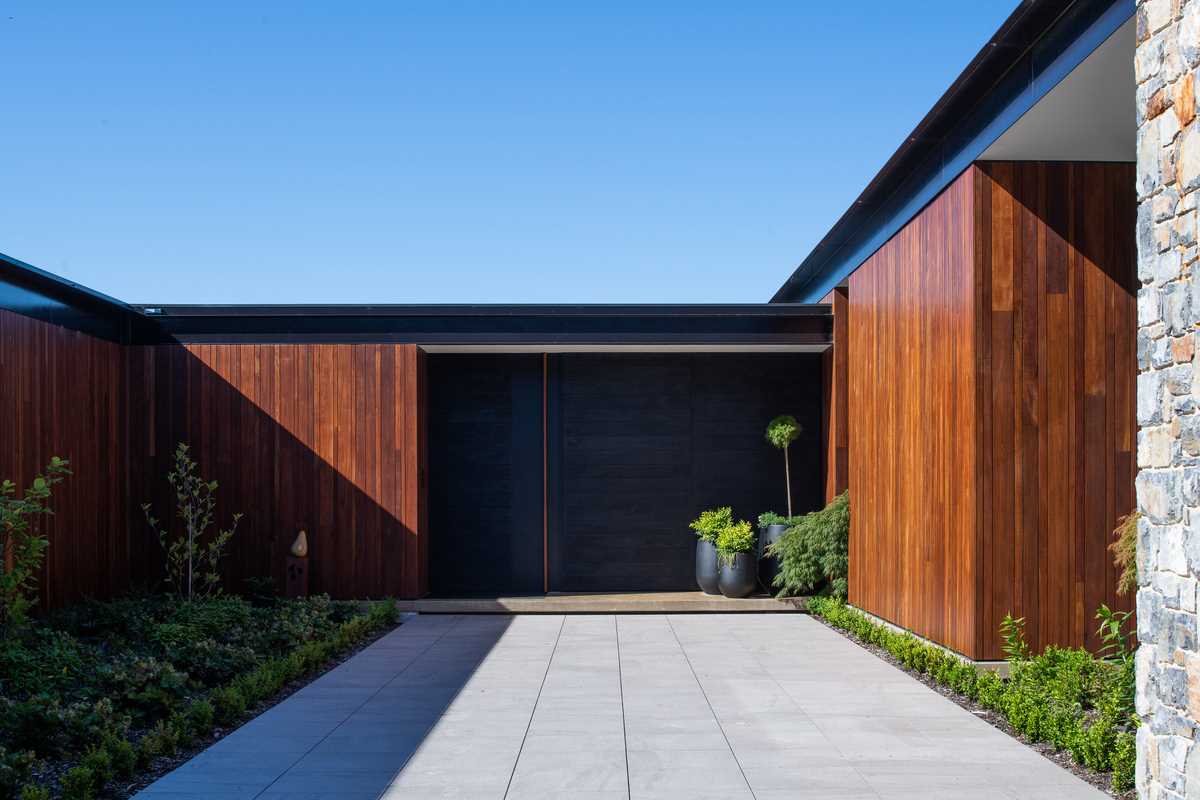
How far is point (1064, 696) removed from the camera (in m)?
5.35

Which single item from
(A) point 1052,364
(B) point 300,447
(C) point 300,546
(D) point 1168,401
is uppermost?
(A) point 1052,364

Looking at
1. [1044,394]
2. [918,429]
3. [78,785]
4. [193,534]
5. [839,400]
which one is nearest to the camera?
[78,785]

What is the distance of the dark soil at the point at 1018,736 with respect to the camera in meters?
4.49

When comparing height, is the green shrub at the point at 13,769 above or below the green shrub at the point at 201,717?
above

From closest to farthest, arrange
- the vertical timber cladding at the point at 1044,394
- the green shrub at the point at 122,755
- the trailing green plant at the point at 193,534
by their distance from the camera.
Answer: the green shrub at the point at 122,755 → the vertical timber cladding at the point at 1044,394 → the trailing green plant at the point at 193,534

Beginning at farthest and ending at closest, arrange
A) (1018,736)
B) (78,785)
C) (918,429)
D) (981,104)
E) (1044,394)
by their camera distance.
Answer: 1. (918,429)
2. (1044,394)
3. (981,104)
4. (1018,736)
5. (78,785)

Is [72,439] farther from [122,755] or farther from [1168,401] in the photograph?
[1168,401]

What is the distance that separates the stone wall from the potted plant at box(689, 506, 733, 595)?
7.14 m

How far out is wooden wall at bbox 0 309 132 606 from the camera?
8.07 meters

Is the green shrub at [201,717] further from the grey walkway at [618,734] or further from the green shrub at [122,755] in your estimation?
the green shrub at [122,755]

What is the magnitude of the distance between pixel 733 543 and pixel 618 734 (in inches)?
215

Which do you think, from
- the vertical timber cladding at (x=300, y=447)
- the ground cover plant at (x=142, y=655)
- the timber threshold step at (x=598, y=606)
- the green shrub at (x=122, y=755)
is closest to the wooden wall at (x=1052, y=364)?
the timber threshold step at (x=598, y=606)

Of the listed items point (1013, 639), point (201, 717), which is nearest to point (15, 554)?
point (201, 717)

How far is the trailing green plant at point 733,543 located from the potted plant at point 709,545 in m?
0.16
